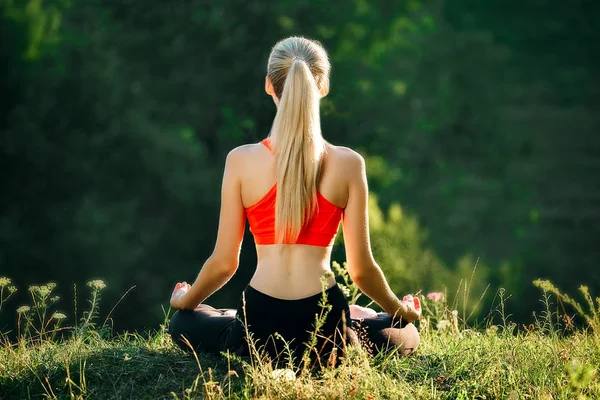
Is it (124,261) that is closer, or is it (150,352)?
(150,352)

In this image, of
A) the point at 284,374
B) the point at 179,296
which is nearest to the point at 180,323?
the point at 179,296

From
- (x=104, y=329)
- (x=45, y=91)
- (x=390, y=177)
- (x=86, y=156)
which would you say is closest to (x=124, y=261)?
(x=86, y=156)

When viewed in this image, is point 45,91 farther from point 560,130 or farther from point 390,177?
point 560,130

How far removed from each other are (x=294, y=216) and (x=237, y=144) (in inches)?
392

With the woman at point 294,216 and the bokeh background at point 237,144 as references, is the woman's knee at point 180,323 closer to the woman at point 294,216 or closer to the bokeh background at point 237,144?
the woman at point 294,216

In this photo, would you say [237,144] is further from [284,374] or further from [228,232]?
[284,374]

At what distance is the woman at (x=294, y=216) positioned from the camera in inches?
130

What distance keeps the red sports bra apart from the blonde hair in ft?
0.13

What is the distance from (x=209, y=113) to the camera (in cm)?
1348

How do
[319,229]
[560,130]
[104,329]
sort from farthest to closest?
[560,130]
[104,329]
[319,229]

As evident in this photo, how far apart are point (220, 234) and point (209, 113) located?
33.4ft

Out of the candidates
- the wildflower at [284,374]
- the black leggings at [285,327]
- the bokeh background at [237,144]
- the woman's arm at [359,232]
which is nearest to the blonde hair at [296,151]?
the woman's arm at [359,232]

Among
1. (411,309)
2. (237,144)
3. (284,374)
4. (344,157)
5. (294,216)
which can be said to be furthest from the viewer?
(237,144)

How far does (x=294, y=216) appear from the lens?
328 centimetres
